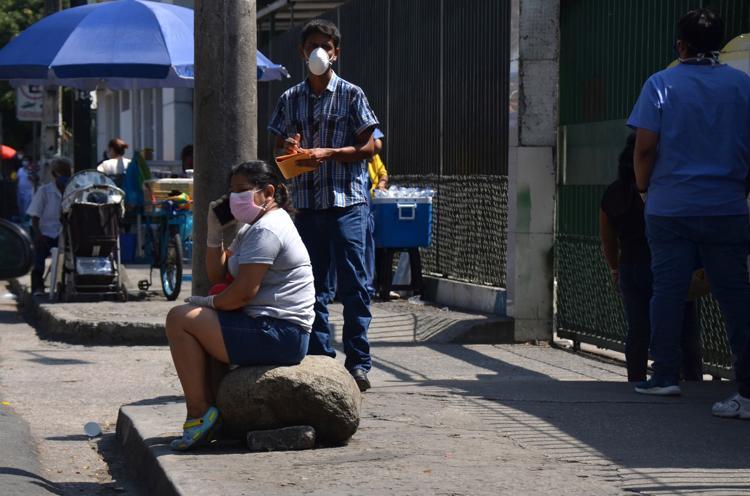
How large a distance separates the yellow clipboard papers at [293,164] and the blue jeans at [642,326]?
6.09 feet

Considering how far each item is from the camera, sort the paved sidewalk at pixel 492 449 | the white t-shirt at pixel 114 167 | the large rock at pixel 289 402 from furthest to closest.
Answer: the white t-shirt at pixel 114 167 → the large rock at pixel 289 402 → the paved sidewalk at pixel 492 449

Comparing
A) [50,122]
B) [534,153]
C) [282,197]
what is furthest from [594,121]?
[50,122]

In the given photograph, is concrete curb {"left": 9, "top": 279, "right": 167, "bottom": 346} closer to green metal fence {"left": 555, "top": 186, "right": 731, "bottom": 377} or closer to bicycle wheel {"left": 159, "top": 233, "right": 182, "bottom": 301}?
bicycle wheel {"left": 159, "top": 233, "right": 182, "bottom": 301}

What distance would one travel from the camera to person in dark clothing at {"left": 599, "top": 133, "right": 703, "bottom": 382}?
299 inches

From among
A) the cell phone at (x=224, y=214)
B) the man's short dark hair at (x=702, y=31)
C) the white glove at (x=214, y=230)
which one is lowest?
the white glove at (x=214, y=230)

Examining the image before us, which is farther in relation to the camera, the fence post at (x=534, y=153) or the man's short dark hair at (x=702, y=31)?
the fence post at (x=534, y=153)

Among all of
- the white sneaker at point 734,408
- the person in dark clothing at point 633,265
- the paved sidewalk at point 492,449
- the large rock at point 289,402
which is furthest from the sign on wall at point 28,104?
the white sneaker at point 734,408

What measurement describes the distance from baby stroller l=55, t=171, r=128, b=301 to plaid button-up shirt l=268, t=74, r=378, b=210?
20.8ft

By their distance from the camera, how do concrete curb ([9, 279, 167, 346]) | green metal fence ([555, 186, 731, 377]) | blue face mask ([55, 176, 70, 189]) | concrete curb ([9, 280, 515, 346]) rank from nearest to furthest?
green metal fence ([555, 186, 731, 377]) → concrete curb ([9, 280, 515, 346]) → concrete curb ([9, 279, 167, 346]) → blue face mask ([55, 176, 70, 189])

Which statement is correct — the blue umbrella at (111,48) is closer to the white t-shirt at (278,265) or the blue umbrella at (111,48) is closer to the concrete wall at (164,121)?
the white t-shirt at (278,265)

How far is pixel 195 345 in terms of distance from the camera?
238 inches

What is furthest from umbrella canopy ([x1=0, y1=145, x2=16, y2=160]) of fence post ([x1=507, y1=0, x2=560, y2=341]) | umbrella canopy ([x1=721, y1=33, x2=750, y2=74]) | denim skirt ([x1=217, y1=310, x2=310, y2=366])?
denim skirt ([x1=217, y1=310, x2=310, y2=366])

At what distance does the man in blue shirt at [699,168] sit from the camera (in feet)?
22.4

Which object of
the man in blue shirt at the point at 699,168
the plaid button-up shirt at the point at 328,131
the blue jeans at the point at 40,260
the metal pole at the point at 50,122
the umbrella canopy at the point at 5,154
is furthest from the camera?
the umbrella canopy at the point at 5,154
